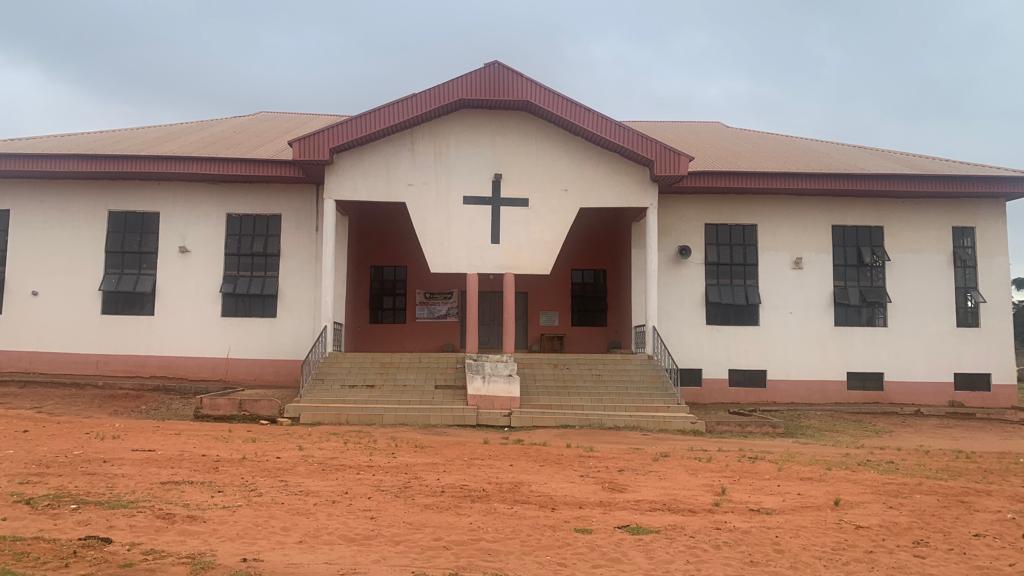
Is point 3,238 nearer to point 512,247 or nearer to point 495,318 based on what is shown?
point 512,247

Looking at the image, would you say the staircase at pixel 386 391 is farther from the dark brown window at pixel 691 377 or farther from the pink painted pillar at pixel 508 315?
the dark brown window at pixel 691 377

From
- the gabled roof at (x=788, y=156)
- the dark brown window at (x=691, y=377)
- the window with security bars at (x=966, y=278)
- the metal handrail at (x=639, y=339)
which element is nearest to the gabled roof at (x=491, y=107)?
the gabled roof at (x=788, y=156)

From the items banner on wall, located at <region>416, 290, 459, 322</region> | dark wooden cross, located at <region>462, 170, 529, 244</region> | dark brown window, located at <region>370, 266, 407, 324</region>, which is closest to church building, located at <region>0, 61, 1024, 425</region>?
dark wooden cross, located at <region>462, 170, 529, 244</region>

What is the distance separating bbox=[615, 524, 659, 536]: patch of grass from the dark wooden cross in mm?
10881

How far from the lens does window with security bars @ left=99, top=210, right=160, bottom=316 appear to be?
1770cm

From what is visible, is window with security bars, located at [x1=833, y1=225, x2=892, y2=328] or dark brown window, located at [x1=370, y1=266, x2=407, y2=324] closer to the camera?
window with security bars, located at [x1=833, y1=225, x2=892, y2=328]

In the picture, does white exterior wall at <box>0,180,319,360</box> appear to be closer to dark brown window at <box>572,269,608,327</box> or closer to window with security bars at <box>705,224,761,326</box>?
dark brown window at <box>572,269,608,327</box>

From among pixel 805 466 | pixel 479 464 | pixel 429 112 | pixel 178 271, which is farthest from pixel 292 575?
pixel 178 271

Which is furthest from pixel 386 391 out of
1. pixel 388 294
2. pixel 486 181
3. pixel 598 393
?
pixel 388 294

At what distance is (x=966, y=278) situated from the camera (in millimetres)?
18609

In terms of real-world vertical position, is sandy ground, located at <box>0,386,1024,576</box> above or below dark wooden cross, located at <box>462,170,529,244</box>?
below

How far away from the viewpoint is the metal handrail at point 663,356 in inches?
630

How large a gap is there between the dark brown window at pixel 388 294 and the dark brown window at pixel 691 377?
305 inches

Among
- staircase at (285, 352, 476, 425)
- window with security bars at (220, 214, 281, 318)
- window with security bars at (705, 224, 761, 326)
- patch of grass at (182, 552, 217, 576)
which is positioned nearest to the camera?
patch of grass at (182, 552, 217, 576)
